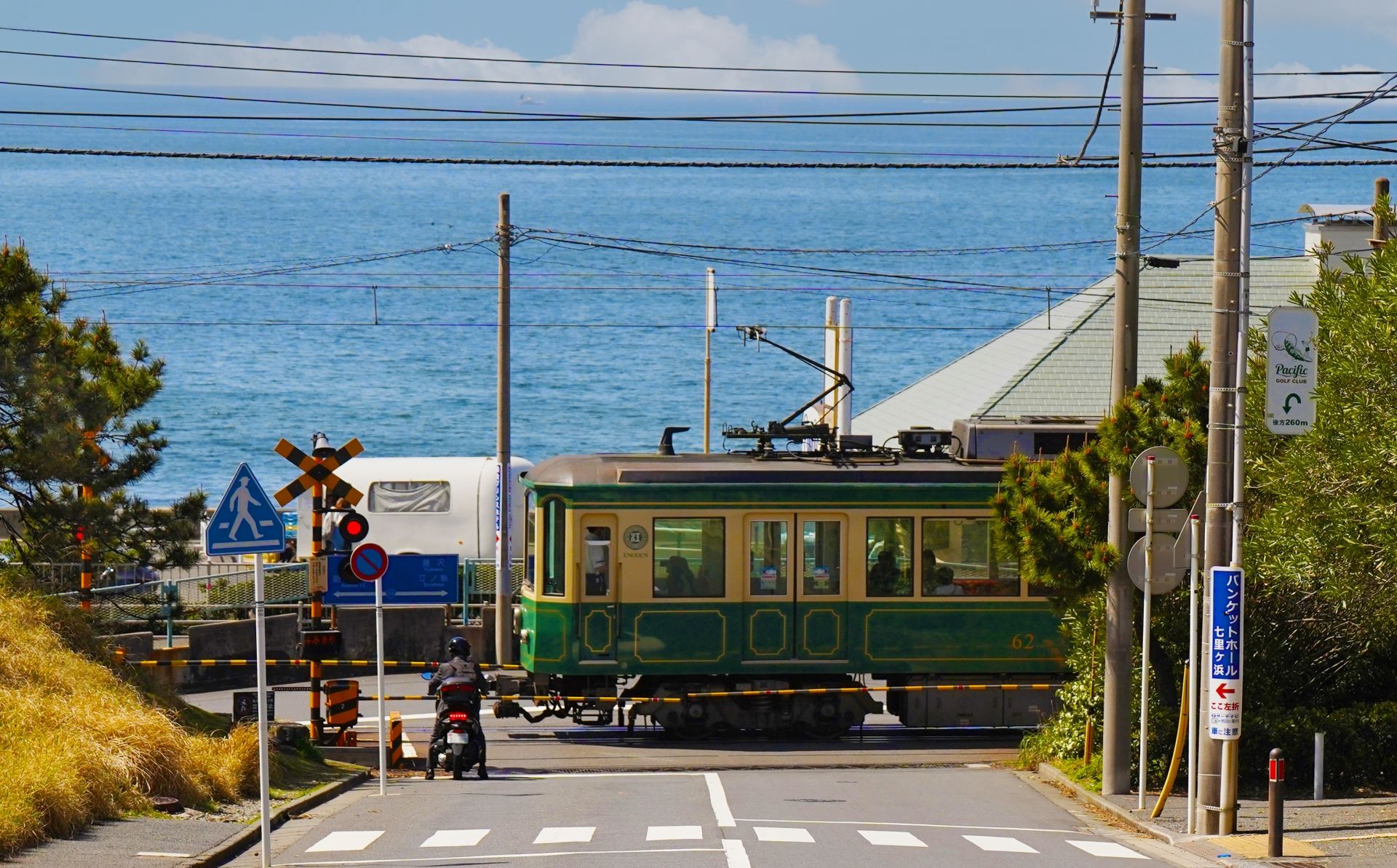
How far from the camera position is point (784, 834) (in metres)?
13.4

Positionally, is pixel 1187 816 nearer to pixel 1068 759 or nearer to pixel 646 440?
pixel 1068 759

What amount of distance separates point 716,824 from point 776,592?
6361mm

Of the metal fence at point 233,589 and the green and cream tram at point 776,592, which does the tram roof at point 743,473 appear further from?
the metal fence at point 233,589

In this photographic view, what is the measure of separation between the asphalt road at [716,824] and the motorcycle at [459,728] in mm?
238

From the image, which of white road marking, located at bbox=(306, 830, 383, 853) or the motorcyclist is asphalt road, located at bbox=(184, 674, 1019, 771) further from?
white road marking, located at bbox=(306, 830, 383, 853)

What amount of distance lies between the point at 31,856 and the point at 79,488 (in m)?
7.71

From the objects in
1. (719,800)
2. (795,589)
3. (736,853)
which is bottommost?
(719,800)

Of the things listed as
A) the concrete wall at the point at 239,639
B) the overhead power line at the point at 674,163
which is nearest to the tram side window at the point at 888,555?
the overhead power line at the point at 674,163

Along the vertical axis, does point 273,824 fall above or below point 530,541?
below

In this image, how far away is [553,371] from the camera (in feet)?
323

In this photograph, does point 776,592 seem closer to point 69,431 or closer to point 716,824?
point 716,824

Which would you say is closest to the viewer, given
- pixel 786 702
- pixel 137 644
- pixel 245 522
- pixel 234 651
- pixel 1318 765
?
pixel 245 522

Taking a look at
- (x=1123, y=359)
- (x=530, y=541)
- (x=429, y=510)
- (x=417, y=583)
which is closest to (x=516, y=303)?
(x=429, y=510)

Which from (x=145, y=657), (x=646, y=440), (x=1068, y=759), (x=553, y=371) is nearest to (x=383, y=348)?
(x=553, y=371)
